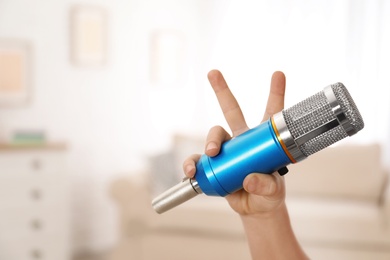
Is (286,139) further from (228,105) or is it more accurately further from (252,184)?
(228,105)

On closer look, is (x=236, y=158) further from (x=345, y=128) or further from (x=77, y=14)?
(x=77, y=14)

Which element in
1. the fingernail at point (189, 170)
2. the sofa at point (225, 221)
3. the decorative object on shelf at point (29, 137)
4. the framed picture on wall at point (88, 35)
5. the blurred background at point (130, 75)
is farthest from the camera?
the framed picture on wall at point (88, 35)

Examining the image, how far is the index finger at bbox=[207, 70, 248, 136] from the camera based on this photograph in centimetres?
78

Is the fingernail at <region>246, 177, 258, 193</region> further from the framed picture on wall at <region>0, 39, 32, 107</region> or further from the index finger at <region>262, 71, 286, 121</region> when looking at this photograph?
the framed picture on wall at <region>0, 39, 32, 107</region>

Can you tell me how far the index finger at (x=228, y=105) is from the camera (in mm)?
784

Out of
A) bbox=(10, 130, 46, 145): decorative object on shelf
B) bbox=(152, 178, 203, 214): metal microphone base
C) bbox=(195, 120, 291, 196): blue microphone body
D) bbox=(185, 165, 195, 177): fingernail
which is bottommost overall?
bbox=(10, 130, 46, 145): decorative object on shelf

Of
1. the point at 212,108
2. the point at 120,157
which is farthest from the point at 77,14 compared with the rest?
the point at 212,108

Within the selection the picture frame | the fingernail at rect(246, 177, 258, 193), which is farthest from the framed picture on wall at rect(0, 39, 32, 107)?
the fingernail at rect(246, 177, 258, 193)

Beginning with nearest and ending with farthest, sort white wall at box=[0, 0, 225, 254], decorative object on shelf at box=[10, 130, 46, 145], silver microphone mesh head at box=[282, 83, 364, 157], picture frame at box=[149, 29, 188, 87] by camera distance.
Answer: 1. silver microphone mesh head at box=[282, 83, 364, 157]
2. decorative object on shelf at box=[10, 130, 46, 145]
3. white wall at box=[0, 0, 225, 254]
4. picture frame at box=[149, 29, 188, 87]

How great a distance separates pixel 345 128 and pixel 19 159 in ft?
8.16

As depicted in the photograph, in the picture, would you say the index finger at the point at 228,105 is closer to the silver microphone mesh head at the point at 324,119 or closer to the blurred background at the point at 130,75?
the silver microphone mesh head at the point at 324,119

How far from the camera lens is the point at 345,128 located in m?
0.55

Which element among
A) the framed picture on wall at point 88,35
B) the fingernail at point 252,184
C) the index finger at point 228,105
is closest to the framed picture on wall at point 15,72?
the framed picture on wall at point 88,35

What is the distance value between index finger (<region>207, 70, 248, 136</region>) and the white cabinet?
2176 mm
